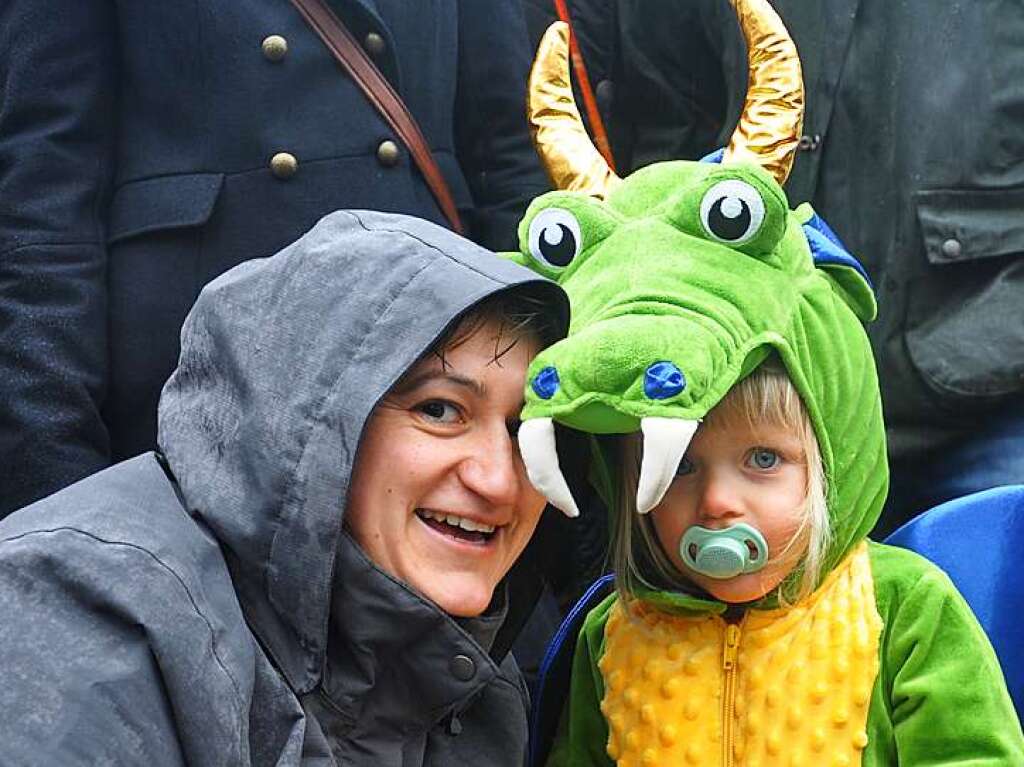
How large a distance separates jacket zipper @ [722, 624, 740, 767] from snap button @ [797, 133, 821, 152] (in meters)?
1.14

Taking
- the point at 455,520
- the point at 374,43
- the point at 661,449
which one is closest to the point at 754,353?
the point at 661,449

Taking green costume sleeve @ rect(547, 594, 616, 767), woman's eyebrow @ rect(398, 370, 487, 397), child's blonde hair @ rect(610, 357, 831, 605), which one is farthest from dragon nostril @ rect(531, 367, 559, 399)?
green costume sleeve @ rect(547, 594, 616, 767)

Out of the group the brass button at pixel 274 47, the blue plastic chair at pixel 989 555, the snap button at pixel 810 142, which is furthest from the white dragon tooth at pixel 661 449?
the snap button at pixel 810 142

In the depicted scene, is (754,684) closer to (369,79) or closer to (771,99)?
(771,99)

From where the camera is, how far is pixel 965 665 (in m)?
2.20

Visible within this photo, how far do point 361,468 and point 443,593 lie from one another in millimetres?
193

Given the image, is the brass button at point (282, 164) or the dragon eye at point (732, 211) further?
the brass button at point (282, 164)

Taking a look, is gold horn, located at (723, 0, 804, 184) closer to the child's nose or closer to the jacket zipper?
the child's nose

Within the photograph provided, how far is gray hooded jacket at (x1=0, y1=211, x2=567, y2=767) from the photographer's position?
69.0 inches

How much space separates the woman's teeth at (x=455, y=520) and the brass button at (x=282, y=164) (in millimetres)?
896

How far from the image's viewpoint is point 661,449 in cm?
198

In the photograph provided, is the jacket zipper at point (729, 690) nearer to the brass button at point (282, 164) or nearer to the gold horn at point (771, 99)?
the gold horn at point (771, 99)

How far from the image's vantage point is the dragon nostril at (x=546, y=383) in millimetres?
2016

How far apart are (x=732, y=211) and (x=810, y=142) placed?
101 centimetres
